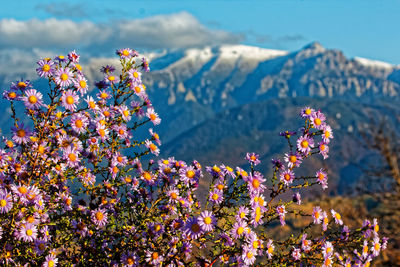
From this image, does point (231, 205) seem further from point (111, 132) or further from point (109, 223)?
point (111, 132)

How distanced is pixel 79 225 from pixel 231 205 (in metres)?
1.84

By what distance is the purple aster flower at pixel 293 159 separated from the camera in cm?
502

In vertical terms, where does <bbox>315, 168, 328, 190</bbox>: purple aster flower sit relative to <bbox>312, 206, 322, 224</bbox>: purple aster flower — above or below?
above

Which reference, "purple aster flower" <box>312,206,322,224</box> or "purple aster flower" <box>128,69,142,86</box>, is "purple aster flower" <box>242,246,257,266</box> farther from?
"purple aster flower" <box>128,69,142,86</box>

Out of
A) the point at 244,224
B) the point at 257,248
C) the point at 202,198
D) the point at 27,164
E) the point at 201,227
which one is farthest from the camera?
the point at 202,198

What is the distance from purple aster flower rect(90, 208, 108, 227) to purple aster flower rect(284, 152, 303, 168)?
2.34 m

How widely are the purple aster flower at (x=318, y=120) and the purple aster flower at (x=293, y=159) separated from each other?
439 millimetres

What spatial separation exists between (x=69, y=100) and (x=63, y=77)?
27 cm

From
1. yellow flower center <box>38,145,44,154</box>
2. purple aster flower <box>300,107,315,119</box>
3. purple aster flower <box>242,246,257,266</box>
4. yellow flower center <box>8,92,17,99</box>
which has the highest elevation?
purple aster flower <box>300,107,315,119</box>

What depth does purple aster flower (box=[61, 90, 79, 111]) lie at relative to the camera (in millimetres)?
4363

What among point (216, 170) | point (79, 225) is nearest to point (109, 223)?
point (79, 225)

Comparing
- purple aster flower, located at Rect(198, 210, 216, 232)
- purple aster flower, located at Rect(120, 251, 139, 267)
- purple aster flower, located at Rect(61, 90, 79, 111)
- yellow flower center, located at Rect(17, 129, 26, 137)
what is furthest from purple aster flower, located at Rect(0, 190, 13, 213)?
purple aster flower, located at Rect(198, 210, 216, 232)

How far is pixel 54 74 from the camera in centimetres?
445

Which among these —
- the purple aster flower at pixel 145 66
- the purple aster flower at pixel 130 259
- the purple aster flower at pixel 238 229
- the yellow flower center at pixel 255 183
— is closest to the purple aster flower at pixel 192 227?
the purple aster flower at pixel 238 229
